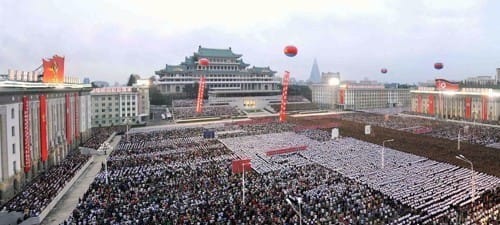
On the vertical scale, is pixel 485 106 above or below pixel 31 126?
above

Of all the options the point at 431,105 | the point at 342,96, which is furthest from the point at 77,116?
the point at 342,96

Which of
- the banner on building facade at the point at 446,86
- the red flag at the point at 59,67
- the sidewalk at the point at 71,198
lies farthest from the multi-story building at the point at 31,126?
the banner on building facade at the point at 446,86

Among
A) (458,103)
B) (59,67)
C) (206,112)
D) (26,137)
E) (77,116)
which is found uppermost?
(59,67)

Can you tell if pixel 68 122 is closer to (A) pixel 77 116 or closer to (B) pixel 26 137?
(A) pixel 77 116

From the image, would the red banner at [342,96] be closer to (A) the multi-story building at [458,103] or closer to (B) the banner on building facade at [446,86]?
(A) the multi-story building at [458,103]

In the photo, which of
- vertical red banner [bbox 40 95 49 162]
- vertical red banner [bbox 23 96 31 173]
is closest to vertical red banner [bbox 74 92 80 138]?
vertical red banner [bbox 40 95 49 162]

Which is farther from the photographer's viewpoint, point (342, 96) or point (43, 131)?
point (342, 96)

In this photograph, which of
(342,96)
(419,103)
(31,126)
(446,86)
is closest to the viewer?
(31,126)
